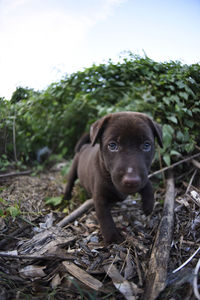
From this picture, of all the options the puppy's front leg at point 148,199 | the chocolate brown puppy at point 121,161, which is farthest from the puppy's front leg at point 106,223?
the puppy's front leg at point 148,199

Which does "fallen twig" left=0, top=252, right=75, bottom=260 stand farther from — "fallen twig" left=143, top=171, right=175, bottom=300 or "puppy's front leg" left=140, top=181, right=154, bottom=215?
"puppy's front leg" left=140, top=181, right=154, bottom=215

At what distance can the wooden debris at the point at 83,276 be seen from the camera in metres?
1.91

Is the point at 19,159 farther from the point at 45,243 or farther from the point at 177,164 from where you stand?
the point at 177,164

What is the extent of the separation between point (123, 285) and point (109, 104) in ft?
13.3

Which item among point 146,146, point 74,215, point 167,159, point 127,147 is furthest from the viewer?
point 167,159

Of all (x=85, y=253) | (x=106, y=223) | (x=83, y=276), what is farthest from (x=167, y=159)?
(x=83, y=276)

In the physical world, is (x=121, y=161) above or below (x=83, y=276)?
above

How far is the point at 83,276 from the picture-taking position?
6.62 ft

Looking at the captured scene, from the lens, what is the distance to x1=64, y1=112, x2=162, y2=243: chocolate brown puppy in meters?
2.38

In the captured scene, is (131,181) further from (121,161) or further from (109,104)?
(109,104)

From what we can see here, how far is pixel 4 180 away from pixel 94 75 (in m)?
2.78

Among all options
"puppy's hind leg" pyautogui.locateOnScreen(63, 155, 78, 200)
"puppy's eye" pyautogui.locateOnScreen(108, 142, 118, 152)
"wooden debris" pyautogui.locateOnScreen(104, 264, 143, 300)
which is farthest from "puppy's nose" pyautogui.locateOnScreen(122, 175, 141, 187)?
"puppy's hind leg" pyautogui.locateOnScreen(63, 155, 78, 200)

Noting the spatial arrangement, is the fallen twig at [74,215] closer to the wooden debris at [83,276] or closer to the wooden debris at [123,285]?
the wooden debris at [83,276]

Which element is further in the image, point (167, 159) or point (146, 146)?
point (167, 159)
